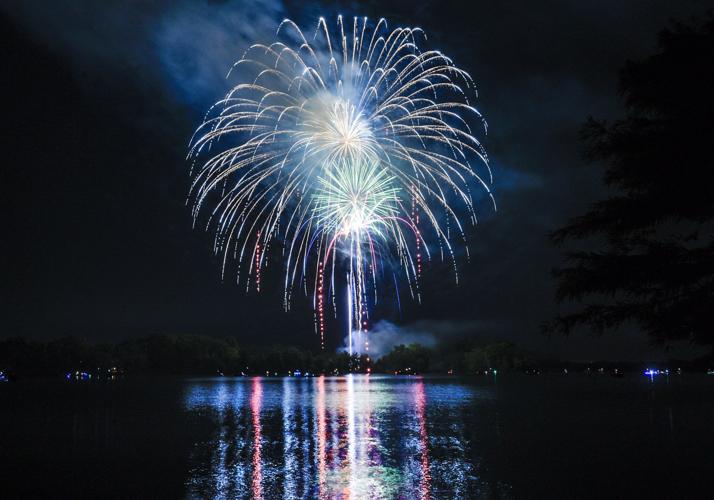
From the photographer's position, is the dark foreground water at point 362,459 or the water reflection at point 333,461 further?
the dark foreground water at point 362,459

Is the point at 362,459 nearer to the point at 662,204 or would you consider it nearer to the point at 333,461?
the point at 333,461

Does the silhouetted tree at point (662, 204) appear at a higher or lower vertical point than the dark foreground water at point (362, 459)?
higher

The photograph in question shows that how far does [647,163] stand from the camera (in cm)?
1289

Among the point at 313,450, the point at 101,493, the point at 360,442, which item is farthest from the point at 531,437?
the point at 101,493

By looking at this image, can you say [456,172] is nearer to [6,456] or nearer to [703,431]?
[703,431]

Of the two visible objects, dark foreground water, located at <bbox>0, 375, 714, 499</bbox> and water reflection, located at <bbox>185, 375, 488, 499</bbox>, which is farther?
dark foreground water, located at <bbox>0, 375, 714, 499</bbox>

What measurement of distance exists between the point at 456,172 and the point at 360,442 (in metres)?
23.6

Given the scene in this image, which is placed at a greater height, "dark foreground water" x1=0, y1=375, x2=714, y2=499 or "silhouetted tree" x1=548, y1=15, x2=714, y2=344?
"silhouetted tree" x1=548, y1=15, x2=714, y2=344

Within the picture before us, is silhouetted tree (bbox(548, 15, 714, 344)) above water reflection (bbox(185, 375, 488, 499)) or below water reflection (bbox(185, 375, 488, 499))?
above

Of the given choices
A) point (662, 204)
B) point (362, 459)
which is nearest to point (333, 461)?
point (362, 459)

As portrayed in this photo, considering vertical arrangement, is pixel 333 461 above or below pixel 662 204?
below

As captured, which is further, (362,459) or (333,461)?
(362,459)

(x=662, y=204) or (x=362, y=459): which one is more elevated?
(x=662, y=204)

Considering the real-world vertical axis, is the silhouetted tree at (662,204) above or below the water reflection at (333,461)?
above
